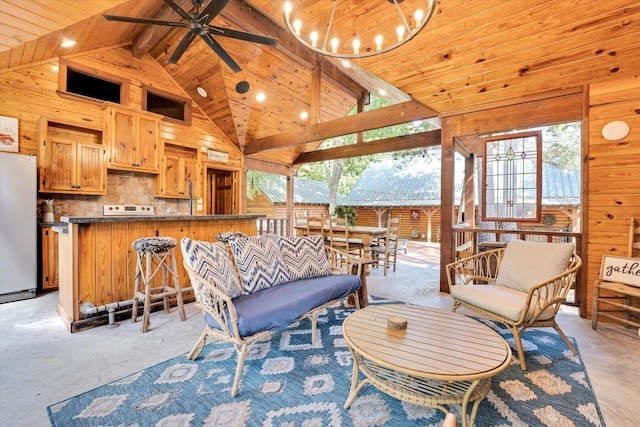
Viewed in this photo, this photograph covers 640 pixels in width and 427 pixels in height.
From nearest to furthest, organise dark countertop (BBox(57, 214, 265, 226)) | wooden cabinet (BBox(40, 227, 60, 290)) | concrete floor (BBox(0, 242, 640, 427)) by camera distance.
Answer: concrete floor (BBox(0, 242, 640, 427)) < dark countertop (BBox(57, 214, 265, 226)) < wooden cabinet (BBox(40, 227, 60, 290))

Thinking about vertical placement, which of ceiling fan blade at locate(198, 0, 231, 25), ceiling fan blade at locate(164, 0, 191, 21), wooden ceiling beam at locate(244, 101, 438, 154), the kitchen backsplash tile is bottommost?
the kitchen backsplash tile

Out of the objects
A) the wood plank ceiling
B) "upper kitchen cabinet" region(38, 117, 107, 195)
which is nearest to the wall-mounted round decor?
the wood plank ceiling

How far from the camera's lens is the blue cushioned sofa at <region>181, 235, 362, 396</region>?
5.99ft

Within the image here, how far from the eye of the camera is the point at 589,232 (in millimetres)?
3135

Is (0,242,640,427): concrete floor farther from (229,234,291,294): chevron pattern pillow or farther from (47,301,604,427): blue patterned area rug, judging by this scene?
(229,234,291,294): chevron pattern pillow

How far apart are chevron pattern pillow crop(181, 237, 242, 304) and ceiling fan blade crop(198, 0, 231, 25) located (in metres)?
2.18

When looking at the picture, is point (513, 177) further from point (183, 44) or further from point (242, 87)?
point (242, 87)

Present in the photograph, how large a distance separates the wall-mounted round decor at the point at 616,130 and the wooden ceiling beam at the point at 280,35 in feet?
14.8

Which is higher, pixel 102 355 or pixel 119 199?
pixel 119 199

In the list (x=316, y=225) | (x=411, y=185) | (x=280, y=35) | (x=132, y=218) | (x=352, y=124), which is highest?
(x=280, y=35)

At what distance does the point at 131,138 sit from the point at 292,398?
16.2 ft

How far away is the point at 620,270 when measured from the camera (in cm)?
279

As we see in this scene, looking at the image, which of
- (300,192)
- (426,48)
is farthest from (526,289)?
(300,192)

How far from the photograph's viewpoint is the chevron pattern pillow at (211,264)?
2.00m
